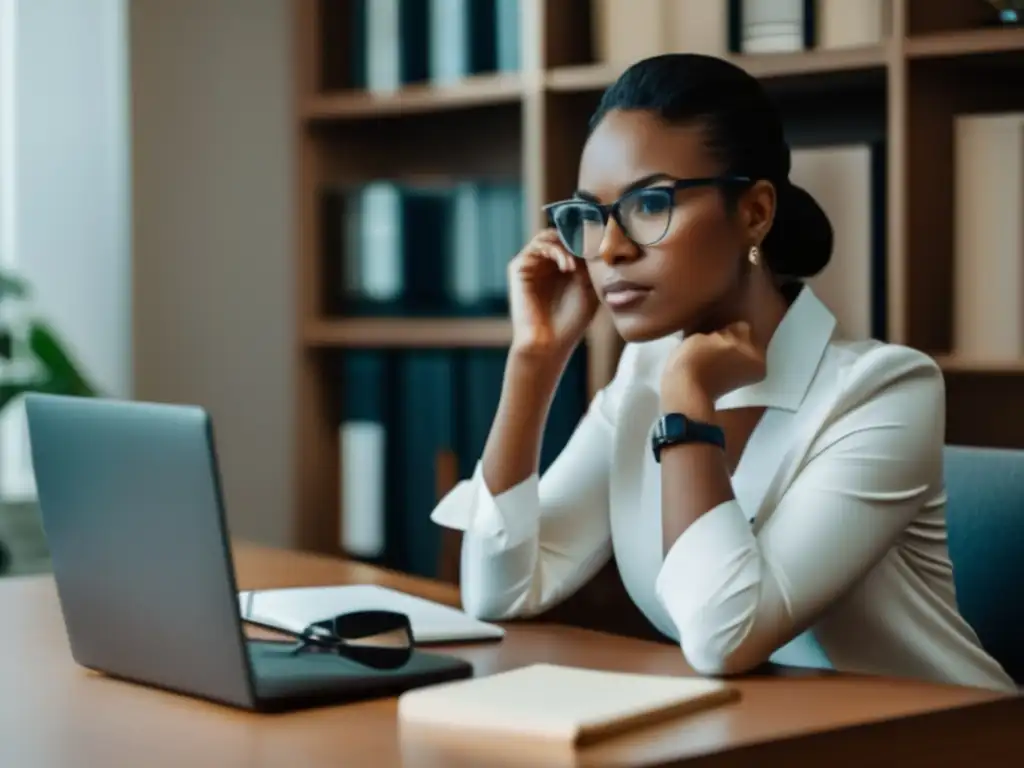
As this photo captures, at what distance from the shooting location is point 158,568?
4.27 feet

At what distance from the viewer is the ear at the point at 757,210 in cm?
163

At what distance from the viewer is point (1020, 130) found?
2225mm

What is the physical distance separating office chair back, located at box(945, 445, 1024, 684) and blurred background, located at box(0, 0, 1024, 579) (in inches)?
19.9

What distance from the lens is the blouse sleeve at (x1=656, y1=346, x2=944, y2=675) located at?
1.41m

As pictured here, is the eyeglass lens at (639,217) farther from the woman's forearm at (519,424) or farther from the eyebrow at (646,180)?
the woman's forearm at (519,424)

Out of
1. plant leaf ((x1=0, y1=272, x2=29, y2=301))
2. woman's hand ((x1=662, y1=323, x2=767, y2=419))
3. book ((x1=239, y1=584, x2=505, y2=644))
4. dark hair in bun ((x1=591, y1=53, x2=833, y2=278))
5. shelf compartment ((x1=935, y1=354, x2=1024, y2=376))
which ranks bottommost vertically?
book ((x1=239, y1=584, x2=505, y2=644))

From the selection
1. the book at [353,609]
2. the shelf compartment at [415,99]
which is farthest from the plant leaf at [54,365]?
the book at [353,609]

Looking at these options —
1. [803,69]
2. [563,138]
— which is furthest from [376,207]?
[803,69]

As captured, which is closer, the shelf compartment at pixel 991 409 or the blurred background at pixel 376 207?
the blurred background at pixel 376 207

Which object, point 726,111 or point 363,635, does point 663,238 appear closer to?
point 726,111

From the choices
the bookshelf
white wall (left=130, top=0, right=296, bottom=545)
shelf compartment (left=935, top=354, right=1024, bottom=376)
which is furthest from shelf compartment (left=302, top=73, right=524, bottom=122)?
shelf compartment (left=935, top=354, right=1024, bottom=376)

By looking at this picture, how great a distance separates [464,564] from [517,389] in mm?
198

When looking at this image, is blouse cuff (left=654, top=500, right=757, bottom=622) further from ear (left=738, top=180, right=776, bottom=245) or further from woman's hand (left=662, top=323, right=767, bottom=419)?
ear (left=738, top=180, right=776, bottom=245)

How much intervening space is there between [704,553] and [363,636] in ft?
0.99
